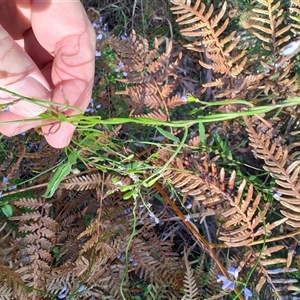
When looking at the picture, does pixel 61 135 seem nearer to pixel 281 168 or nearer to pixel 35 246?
pixel 35 246

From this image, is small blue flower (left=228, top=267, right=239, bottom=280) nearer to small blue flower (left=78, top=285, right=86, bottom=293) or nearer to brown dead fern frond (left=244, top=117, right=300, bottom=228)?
brown dead fern frond (left=244, top=117, right=300, bottom=228)

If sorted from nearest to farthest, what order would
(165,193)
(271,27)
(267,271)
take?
1. (267,271)
2. (271,27)
3. (165,193)

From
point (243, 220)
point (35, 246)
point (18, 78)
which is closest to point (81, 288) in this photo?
point (35, 246)

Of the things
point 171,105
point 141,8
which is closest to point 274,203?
point 171,105

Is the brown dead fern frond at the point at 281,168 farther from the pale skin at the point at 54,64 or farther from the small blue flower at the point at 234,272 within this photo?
the pale skin at the point at 54,64

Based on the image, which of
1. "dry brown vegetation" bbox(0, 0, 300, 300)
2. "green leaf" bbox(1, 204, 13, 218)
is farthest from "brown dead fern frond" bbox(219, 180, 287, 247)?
"green leaf" bbox(1, 204, 13, 218)

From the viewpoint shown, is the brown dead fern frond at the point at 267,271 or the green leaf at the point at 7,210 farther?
the green leaf at the point at 7,210

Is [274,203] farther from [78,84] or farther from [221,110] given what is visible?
[78,84]

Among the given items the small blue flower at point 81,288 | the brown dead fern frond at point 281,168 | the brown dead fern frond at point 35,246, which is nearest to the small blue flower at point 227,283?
the brown dead fern frond at point 281,168
